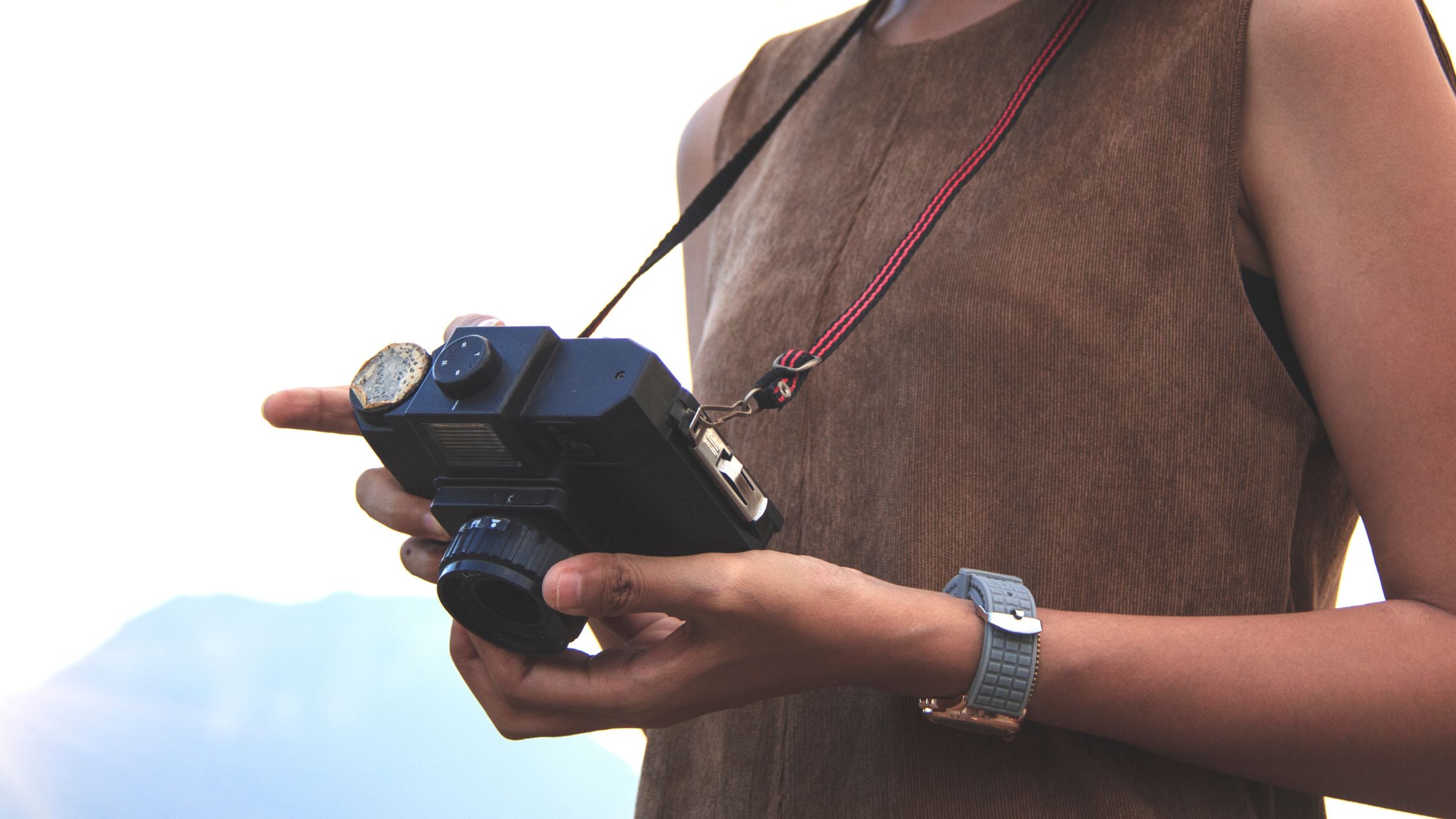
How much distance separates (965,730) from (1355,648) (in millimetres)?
166

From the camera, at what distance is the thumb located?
378 mm

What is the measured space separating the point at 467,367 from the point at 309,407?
0.12 metres

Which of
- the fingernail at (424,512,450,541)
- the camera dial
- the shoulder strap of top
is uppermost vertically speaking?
the camera dial

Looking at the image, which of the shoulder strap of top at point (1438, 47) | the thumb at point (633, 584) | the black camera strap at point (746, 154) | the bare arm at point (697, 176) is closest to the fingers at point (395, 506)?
the thumb at point (633, 584)

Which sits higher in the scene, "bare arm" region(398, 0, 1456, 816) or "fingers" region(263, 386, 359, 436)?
"fingers" region(263, 386, 359, 436)

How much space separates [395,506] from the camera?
1.67ft

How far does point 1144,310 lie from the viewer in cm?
53

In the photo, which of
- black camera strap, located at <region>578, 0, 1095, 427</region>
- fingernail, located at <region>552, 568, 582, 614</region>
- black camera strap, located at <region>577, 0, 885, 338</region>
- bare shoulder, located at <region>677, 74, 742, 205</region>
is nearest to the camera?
fingernail, located at <region>552, 568, 582, 614</region>

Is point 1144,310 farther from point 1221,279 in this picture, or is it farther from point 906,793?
point 906,793

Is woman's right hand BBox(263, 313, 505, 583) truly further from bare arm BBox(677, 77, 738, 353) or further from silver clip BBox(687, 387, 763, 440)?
bare arm BBox(677, 77, 738, 353)

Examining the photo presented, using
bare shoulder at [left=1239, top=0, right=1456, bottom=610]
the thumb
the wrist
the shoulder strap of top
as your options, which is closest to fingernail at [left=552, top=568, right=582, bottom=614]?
the thumb

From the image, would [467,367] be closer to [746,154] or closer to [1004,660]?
[1004,660]

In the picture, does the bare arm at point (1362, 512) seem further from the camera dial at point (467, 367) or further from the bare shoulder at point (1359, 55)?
the camera dial at point (467, 367)

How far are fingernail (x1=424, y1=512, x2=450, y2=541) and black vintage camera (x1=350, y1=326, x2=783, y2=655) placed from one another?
2 cm
